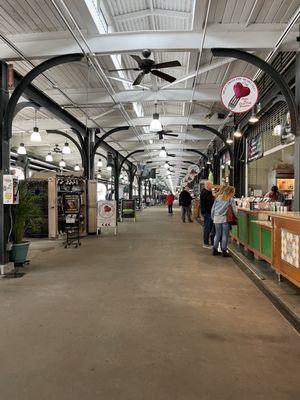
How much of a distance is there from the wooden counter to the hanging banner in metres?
4.81

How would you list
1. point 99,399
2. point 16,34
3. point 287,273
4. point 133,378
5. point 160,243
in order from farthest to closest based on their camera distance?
1. point 160,243
2. point 16,34
3. point 287,273
4. point 133,378
5. point 99,399

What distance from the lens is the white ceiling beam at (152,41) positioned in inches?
241

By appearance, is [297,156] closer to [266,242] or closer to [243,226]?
[266,242]

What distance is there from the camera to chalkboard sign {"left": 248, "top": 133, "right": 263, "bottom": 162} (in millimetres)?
10086

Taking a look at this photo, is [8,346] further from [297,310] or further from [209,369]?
[297,310]

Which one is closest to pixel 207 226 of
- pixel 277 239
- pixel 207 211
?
pixel 207 211

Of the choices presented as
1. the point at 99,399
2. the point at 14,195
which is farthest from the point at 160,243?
the point at 99,399

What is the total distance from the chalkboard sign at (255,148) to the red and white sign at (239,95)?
3853mm

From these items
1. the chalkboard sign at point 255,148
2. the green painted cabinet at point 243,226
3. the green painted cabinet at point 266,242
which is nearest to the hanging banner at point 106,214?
the green painted cabinet at point 243,226

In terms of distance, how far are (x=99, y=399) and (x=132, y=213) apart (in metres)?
15.0

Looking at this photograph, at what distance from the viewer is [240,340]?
3.36 m

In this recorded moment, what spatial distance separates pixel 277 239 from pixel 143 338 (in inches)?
118

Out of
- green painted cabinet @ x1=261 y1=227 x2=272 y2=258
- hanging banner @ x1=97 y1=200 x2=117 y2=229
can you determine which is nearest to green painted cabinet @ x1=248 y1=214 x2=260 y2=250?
green painted cabinet @ x1=261 y1=227 x2=272 y2=258

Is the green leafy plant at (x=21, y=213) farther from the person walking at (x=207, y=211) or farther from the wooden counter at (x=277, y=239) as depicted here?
the wooden counter at (x=277, y=239)
